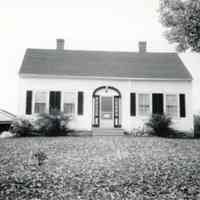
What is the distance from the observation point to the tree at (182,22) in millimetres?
11336

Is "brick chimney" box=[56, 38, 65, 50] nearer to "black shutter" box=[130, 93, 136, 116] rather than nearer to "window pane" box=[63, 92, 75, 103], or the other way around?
"window pane" box=[63, 92, 75, 103]

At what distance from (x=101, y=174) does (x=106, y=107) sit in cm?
1027

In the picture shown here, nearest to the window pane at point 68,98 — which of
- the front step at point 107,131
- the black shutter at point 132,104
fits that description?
the front step at point 107,131

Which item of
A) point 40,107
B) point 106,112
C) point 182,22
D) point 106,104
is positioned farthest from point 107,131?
point 182,22

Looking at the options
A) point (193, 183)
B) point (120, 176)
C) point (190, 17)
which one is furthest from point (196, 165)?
point (190, 17)

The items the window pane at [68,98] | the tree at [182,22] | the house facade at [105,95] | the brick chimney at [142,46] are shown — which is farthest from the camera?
the brick chimney at [142,46]

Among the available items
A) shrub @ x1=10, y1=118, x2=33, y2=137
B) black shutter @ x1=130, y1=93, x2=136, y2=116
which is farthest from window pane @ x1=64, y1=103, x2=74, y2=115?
black shutter @ x1=130, y1=93, x2=136, y2=116

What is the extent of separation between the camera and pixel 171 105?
54.9 feet

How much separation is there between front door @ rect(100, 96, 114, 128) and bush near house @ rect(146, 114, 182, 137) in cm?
262

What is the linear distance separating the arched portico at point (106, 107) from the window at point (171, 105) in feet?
11.2

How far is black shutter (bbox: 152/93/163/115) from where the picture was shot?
54.0 ft

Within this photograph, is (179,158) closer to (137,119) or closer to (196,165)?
(196,165)

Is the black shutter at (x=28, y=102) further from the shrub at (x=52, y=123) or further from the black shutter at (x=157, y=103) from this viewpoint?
the black shutter at (x=157, y=103)

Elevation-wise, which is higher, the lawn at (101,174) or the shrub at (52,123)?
the shrub at (52,123)
